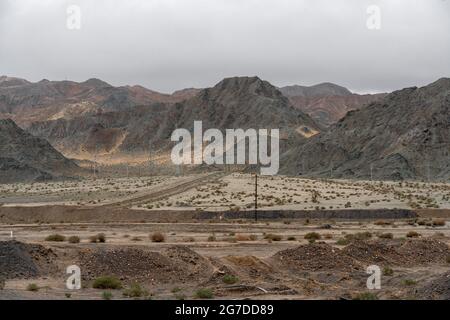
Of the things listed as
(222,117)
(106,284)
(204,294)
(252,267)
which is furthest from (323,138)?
(204,294)

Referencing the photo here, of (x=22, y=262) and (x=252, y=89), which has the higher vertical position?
(x=252, y=89)

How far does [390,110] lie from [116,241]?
Result: 355 ft

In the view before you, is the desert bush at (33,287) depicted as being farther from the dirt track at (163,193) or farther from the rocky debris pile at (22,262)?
the dirt track at (163,193)

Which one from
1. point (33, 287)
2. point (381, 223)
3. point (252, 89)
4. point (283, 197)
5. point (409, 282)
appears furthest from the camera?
point (252, 89)

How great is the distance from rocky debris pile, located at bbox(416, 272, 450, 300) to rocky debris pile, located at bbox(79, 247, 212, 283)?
8.54 m

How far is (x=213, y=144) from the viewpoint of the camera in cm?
16988

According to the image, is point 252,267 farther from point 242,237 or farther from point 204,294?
point 242,237

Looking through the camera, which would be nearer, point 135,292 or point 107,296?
point 107,296

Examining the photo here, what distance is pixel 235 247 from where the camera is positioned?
35.2m

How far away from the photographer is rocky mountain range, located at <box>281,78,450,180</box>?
115 metres

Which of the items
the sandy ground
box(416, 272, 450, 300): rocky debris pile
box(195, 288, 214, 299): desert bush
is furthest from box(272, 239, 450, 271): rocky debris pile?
the sandy ground

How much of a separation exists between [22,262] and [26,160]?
121m

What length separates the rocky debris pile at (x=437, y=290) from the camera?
19.4 metres

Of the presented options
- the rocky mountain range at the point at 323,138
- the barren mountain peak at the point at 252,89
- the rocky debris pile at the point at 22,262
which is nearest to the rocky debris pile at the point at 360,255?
the rocky debris pile at the point at 22,262
